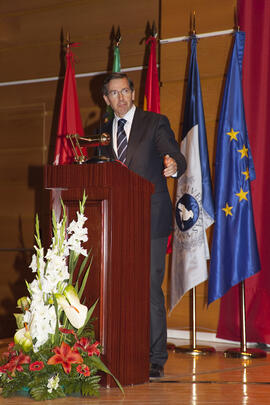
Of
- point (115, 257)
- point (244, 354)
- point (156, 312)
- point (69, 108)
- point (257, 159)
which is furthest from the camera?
point (69, 108)

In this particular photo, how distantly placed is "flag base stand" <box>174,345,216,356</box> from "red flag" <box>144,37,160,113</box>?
1814 millimetres

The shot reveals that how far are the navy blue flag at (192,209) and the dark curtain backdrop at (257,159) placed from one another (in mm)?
400

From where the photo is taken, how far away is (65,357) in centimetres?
229

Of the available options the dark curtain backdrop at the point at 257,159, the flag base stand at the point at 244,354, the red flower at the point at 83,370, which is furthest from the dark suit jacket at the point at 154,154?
the dark curtain backdrop at the point at 257,159

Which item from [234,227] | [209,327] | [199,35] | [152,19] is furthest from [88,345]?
[152,19]

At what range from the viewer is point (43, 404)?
7.28 feet

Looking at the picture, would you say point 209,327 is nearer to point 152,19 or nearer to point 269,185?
point 269,185

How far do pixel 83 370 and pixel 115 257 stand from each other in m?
0.49

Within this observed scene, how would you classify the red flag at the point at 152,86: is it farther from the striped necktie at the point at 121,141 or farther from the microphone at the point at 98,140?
the microphone at the point at 98,140

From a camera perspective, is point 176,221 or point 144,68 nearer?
point 176,221

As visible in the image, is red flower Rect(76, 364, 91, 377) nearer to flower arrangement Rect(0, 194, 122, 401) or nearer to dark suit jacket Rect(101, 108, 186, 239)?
flower arrangement Rect(0, 194, 122, 401)

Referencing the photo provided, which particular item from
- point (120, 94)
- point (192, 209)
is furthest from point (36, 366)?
point (192, 209)

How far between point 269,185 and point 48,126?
2.29m

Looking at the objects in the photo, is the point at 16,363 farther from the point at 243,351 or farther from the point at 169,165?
the point at 243,351
